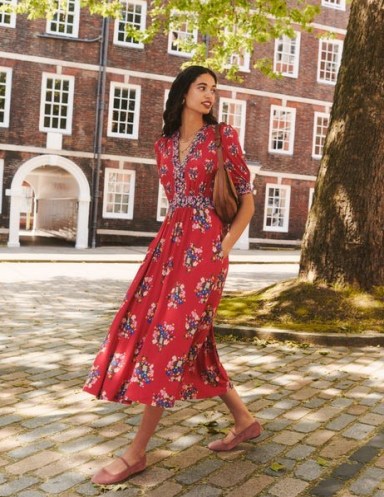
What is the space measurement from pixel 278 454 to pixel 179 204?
1.53 m

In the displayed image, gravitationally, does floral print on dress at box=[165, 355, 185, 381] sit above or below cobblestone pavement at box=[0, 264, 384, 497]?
above

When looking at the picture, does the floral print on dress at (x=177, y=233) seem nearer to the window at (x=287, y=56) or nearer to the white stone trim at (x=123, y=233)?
the white stone trim at (x=123, y=233)

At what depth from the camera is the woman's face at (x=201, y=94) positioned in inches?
138

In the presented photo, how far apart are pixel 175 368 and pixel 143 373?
0.16m

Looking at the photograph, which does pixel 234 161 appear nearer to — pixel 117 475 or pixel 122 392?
pixel 122 392

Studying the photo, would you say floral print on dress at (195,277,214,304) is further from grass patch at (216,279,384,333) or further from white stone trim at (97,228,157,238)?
white stone trim at (97,228,157,238)

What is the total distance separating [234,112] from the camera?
28.0m

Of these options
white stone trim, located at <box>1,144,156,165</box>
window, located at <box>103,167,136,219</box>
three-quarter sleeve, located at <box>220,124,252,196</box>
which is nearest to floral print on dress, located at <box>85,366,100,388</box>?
three-quarter sleeve, located at <box>220,124,252,196</box>

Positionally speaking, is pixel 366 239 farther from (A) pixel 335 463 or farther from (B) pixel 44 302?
(B) pixel 44 302

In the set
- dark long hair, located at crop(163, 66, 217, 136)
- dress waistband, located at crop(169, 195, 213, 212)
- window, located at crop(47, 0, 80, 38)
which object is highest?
window, located at crop(47, 0, 80, 38)

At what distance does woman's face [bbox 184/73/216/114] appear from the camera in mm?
3498

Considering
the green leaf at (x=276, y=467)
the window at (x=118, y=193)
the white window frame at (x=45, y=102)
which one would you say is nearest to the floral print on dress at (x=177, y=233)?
the green leaf at (x=276, y=467)

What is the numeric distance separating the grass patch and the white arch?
17.5m

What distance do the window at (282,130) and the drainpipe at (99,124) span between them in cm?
781
